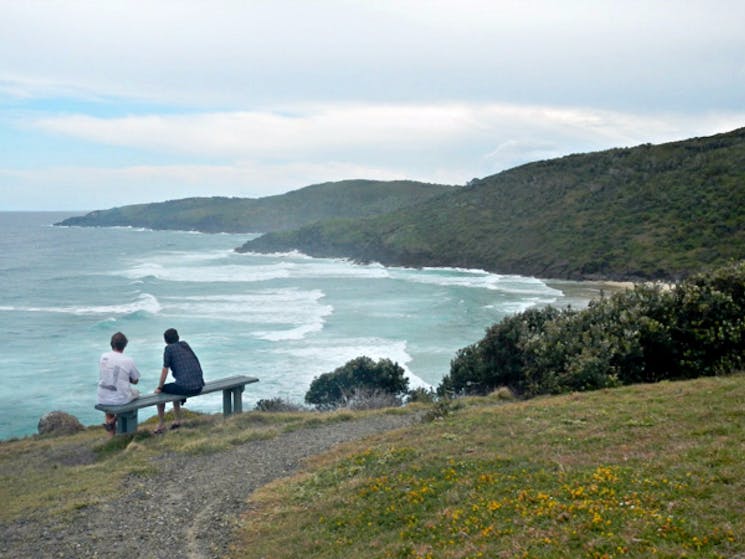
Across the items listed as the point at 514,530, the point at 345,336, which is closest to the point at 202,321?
the point at 345,336

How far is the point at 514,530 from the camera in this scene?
17.9ft

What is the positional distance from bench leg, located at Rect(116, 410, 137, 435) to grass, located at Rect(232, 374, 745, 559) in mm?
3933

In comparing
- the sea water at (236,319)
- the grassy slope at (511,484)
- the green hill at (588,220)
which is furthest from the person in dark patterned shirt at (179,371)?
the green hill at (588,220)

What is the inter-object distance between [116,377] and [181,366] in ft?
3.44

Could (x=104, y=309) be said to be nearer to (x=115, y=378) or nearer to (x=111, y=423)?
(x=111, y=423)

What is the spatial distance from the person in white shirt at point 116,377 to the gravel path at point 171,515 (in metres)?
1.64

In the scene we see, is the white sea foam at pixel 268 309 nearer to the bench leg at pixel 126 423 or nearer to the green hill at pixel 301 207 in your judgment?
the bench leg at pixel 126 423

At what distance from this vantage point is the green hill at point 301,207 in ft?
540

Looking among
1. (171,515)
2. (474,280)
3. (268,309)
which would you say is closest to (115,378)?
(171,515)

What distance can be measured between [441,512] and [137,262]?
284 feet

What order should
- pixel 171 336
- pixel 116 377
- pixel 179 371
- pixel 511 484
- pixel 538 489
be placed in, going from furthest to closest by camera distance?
pixel 179 371, pixel 171 336, pixel 116 377, pixel 511 484, pixel 538 489

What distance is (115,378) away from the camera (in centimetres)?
1111

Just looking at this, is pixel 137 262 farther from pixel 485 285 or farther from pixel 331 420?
pixel 331 420

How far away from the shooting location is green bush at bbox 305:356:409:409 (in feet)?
64.2
